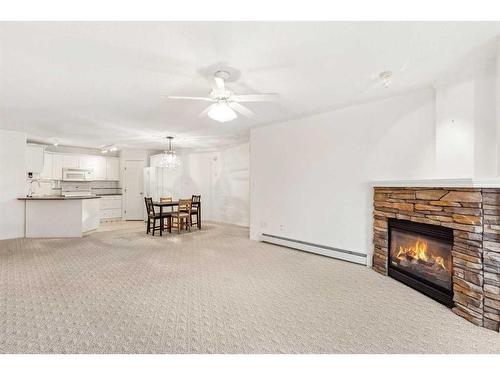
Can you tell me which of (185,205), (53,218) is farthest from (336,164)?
(53,218)

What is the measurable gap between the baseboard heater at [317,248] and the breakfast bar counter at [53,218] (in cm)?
442

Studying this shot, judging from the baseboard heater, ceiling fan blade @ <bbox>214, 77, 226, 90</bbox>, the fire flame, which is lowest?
the baseboard heater

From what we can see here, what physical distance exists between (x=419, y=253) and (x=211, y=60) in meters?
3.17

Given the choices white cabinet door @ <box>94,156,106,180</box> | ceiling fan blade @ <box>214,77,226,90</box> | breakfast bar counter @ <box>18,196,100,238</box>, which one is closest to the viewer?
ceiling fan blade @ <box>214,77,226,90</box>

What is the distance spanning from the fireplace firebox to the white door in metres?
7.63

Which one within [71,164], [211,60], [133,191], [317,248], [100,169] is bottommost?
[317,248]

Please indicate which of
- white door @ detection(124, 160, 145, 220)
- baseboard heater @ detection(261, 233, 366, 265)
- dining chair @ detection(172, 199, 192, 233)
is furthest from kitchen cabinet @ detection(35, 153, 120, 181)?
baseboard heater @ detection(261, 233, 366, 265)

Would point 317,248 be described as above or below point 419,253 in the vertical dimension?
below

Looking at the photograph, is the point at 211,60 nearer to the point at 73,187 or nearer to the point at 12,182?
the point at 12,182

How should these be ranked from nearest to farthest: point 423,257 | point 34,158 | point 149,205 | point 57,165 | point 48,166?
point 423,257, point 149,205, point 34,158, point 48,166, point 57,165

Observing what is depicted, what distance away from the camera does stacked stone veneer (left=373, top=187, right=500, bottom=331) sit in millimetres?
2082

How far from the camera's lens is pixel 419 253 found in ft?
9.43

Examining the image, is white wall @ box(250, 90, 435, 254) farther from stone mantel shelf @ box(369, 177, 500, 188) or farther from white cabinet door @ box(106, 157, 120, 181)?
white cabinet door @ box(106, 157, 120, 181)

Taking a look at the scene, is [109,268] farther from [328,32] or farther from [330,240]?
[328,32]
